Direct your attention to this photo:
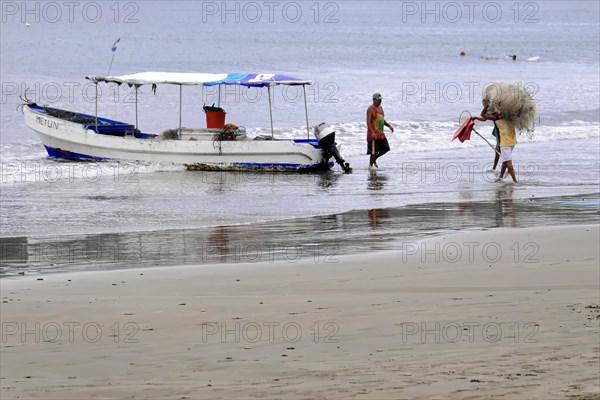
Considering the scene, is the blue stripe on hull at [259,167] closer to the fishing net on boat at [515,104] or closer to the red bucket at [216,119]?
the red bucket at [216,119]

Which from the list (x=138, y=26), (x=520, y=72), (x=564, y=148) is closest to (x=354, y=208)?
(x=564, y=148)

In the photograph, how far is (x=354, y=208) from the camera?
15.3 m

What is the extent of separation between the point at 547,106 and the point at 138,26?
7055 cm

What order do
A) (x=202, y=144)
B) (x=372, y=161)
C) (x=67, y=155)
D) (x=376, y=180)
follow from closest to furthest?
(x=376, y=180)
(x=372, y=161)
(x=202, y=144)
(x=67, y=155)

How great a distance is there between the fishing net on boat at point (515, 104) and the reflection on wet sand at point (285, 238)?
193cm

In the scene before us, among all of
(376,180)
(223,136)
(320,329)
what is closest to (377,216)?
(376,180)

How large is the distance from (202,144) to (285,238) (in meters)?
8.23

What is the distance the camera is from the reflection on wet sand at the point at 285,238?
11.2m

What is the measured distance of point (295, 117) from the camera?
3162 cm

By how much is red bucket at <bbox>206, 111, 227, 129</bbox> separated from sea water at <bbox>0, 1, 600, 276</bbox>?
1172mm

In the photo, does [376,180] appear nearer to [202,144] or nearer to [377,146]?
[377,146]

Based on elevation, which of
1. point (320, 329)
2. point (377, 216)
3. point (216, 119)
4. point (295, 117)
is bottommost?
point (320, 329)

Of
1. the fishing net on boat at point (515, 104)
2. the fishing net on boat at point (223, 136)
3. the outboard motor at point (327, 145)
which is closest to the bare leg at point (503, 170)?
the fishing net on boat at point (515, 104)

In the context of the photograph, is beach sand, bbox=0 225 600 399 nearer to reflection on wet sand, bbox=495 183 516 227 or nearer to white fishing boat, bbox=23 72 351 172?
reflection on wet sand, bbox=495 183 516 227
